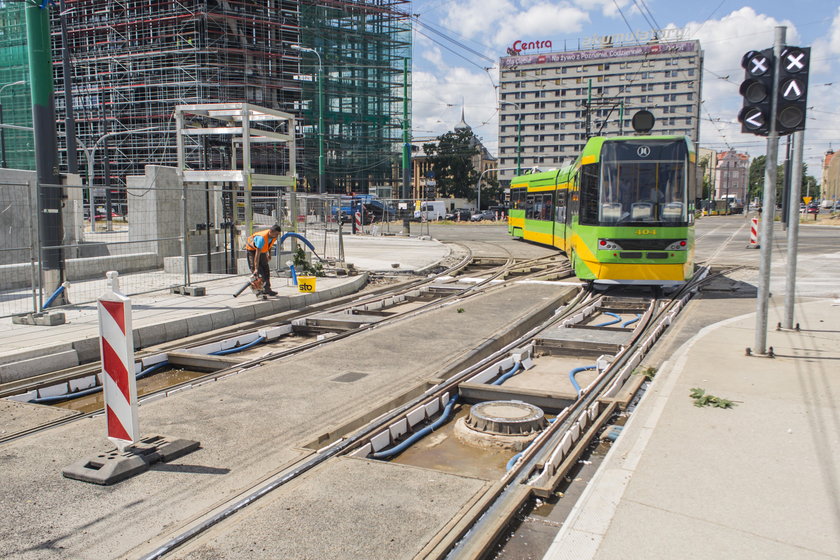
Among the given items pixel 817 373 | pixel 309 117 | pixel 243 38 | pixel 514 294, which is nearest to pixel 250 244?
pixel 514 294

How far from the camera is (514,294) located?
14.1 meters

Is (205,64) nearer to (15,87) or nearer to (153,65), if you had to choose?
(153,65)

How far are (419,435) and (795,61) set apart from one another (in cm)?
608

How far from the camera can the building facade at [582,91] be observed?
136 meters

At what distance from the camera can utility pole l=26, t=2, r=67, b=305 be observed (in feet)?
34.7

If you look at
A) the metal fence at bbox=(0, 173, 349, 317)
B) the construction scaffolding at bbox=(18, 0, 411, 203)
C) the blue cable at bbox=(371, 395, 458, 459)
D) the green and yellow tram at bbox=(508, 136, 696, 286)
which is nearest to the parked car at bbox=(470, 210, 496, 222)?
the construction scaffolding at bbox=(18, 0, 411, 203)

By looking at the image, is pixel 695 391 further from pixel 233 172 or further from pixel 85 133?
pixel 85 133

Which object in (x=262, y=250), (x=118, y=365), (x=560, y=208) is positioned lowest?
(x=118, y=365)

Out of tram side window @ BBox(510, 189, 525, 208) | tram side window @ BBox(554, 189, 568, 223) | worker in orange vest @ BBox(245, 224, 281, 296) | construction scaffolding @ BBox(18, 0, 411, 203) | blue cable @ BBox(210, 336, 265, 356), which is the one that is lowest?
blue cable @ BBox(210, 336, 265, 356)

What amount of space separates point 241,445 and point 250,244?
786 cm

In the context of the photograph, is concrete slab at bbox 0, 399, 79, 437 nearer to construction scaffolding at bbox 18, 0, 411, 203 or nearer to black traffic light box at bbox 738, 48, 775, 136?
black traffic light box at bbox 738, 48, 775, 136

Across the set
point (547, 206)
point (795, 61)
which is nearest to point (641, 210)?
point (795, 61)

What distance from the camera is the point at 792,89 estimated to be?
778 cm

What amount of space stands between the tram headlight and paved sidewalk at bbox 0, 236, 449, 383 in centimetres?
577
